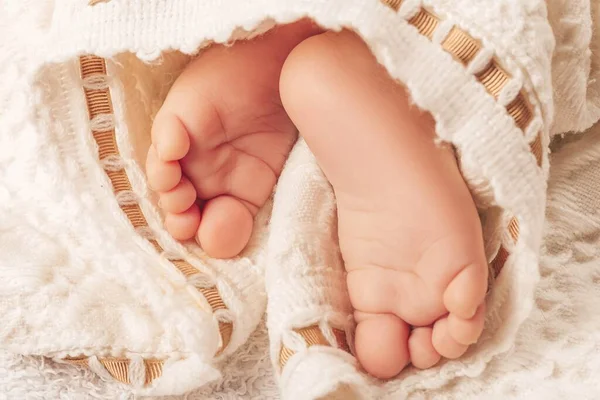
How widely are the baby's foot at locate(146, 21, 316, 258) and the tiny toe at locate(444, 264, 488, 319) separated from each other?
193 mm

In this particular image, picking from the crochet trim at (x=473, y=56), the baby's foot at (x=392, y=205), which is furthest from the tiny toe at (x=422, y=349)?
the crochet trim at (x=473, y=56)

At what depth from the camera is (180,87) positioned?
1.92ft

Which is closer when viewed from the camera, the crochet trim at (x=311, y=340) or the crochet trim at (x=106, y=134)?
the crochet trim at (x=311, y=340)

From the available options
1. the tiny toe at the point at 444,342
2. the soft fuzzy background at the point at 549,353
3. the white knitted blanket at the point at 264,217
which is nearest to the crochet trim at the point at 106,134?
the white knitted blanket at the point at 264,217

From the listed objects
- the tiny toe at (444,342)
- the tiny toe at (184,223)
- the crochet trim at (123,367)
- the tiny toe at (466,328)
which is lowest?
the crochet trim at (123,367)

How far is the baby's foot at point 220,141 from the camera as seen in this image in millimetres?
571

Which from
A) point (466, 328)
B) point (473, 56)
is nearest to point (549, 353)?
point (466, 328)

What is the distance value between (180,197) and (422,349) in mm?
221

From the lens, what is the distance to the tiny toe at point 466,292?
1.52ft

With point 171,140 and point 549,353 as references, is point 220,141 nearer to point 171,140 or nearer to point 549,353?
point 171,140

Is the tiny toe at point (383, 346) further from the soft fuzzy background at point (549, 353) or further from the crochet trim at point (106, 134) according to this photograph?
the crochet trim at point (106, 134)

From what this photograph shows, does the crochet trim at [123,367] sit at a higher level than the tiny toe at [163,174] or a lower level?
lower

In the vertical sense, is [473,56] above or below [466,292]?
above

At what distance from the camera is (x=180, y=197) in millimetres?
572
